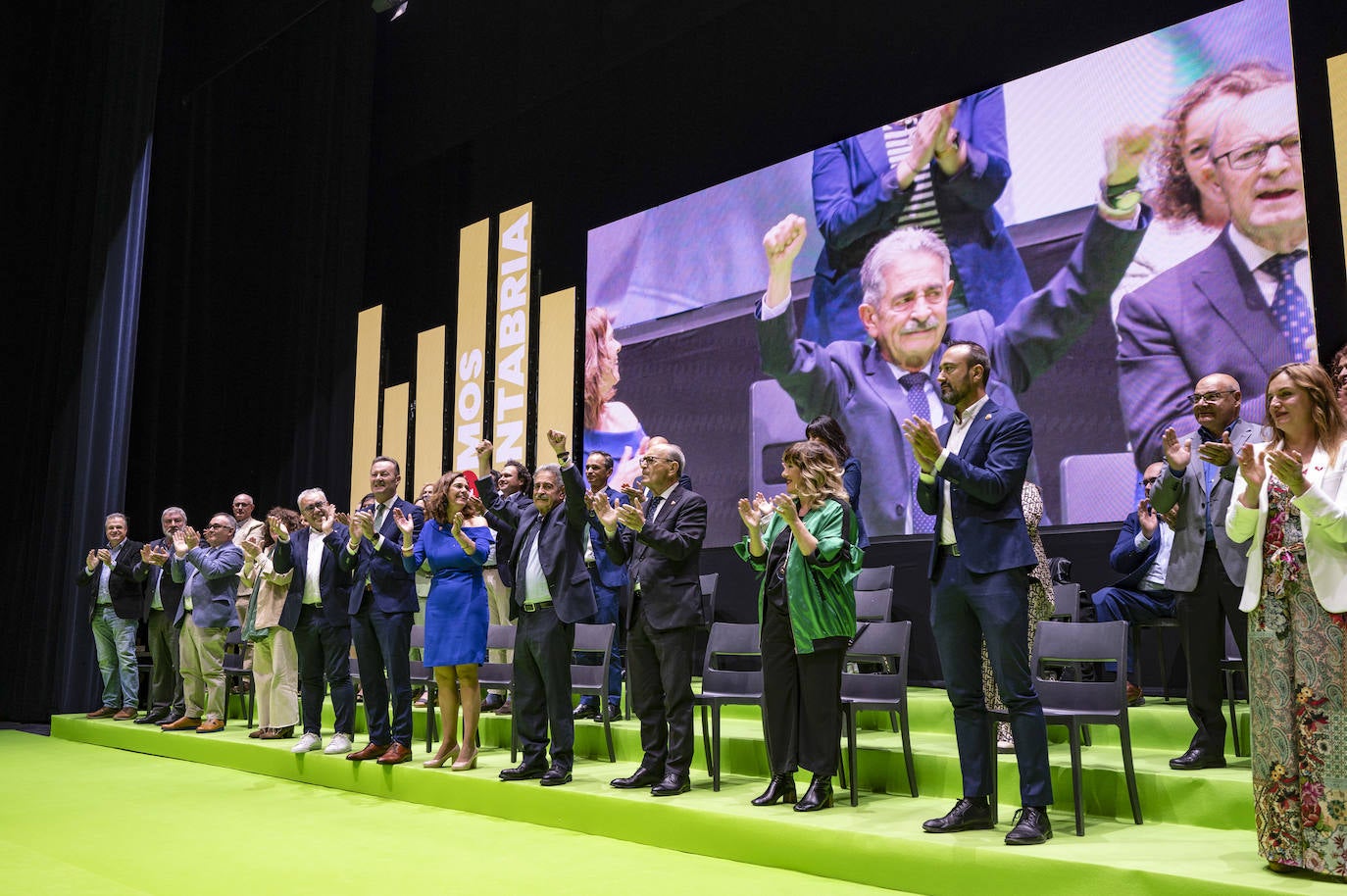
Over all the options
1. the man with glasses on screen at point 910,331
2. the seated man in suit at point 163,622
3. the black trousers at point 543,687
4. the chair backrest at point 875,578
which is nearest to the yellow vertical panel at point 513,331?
the seated man in suit at point 163,622

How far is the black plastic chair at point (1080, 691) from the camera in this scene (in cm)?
360

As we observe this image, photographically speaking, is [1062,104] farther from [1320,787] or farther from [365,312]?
[365,312]

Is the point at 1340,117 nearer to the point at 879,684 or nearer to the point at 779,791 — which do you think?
the point at 879,684

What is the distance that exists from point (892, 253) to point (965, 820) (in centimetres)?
372

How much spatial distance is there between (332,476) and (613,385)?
12.4 feet

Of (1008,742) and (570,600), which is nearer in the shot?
(1008,742)

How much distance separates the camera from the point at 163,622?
8.21 metres

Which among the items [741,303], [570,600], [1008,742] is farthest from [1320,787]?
[741,303]

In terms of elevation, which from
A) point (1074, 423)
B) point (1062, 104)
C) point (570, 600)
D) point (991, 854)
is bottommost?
point (991, 854)

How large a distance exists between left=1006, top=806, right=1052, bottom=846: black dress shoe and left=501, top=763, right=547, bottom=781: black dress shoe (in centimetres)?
228

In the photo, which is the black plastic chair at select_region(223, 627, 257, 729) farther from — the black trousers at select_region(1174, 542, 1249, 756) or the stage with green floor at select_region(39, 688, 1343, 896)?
the black trousers at select_region(1174, 542, 1249, 756)

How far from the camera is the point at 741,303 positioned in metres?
7.24

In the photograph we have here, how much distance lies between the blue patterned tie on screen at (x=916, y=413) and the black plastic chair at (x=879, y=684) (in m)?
1.40

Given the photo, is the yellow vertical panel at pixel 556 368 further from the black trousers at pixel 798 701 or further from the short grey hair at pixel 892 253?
the black trousers at pixel 798 701
